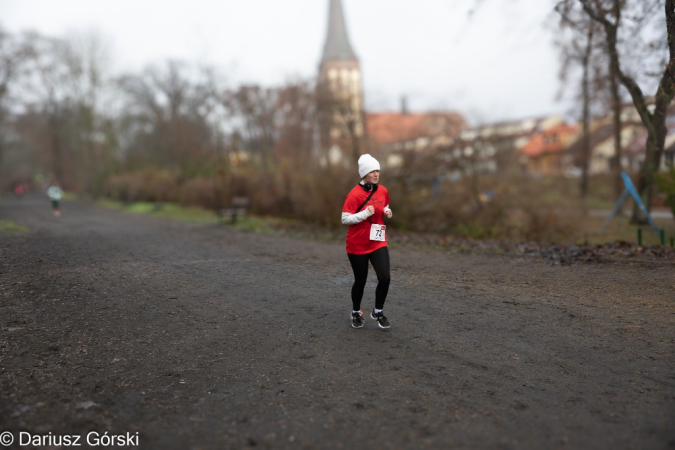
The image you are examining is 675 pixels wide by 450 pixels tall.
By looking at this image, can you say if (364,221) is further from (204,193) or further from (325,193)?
(204,193)

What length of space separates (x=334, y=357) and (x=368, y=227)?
1491mm

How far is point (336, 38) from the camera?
86812mm

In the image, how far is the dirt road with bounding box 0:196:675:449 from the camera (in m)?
→ 4.05

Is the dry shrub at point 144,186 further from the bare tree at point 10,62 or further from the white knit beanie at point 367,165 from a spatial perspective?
the white knit beanie at point 367,165

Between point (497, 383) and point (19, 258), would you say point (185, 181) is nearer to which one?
point (19, 258)

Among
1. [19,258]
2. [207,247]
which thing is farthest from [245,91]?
[19,258]

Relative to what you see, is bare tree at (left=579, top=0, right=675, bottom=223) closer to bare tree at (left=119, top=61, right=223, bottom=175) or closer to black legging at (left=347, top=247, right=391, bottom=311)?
black legging at (left=347, top=247, right=391, bottom=311)

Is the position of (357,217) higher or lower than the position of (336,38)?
lower

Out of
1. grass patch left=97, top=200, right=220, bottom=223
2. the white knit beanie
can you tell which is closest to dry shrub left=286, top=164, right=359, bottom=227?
grass patch left=97, top=200, right=220, bottom=223

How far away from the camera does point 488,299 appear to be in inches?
303

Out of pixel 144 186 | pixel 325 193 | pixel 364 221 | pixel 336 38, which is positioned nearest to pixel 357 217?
pixel 364 221

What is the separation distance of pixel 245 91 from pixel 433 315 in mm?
36329

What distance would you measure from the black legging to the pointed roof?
83.0 metres

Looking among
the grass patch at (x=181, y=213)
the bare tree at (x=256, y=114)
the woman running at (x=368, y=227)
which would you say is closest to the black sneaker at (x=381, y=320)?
the woman running at (x=368, y=227)
